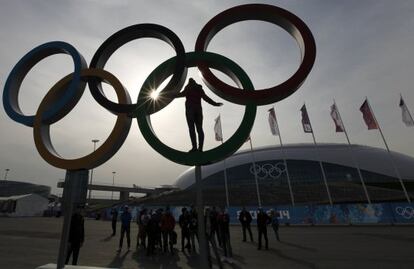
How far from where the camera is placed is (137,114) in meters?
6.74

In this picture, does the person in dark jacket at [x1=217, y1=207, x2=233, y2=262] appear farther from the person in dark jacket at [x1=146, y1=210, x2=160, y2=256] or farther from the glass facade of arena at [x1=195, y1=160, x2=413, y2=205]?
the glass facade of arena at [x1=195, y1=160, x2=413, y2=205]

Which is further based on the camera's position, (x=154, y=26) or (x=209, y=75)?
(x=154, y=26)

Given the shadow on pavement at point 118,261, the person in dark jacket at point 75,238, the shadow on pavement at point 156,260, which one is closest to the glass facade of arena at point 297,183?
the shadow on pavement at point 156,260

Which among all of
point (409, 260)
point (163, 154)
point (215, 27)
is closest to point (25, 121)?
point (163, 154)

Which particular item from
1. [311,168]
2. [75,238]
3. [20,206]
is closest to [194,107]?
[75,238]

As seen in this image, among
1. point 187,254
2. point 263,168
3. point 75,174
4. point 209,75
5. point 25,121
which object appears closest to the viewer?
point 209,75

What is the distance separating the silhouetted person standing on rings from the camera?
21.1 ft

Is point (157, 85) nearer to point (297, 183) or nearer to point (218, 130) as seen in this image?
point (218, 130)

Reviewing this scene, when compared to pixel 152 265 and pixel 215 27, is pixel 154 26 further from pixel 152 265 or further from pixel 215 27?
pixel 152 265

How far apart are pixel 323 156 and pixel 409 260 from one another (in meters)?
63.9

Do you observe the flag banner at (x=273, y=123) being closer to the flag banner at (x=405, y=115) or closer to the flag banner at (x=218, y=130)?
the flag banner at (x=218, y=130)

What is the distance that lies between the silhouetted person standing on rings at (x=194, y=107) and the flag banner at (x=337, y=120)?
26131 millimetres

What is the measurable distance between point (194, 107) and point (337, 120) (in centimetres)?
2711

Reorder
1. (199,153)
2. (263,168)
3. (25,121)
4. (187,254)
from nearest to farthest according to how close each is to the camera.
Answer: (199,153), (25,121), (187,254), (263,168)
